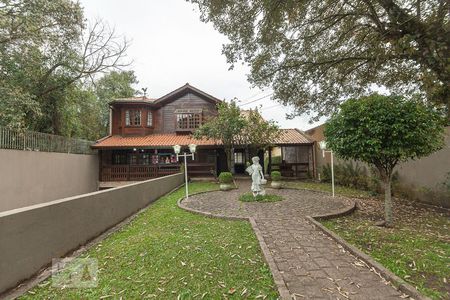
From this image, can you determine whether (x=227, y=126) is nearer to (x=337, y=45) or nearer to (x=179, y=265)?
(x=337, y=45)

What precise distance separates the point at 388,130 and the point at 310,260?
3783 millimetres

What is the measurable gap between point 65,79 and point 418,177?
20.3m

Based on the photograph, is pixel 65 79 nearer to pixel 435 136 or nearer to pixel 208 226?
pixel 208 226

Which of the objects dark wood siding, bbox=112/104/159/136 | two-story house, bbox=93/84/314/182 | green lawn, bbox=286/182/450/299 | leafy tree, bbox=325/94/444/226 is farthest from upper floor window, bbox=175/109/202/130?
leafy tree, bbox=325/94/444/226

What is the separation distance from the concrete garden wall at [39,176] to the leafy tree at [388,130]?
13.3m

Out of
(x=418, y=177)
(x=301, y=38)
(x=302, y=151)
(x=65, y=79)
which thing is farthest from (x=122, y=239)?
(x=302, y=151)

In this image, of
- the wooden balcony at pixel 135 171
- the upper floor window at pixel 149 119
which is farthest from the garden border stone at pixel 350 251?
the upper floor window at pixel 149 119

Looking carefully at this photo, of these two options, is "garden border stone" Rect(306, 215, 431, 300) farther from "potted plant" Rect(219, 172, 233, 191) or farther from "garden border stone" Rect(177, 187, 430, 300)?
"potted plant" Rect(219, 172, 233, 191)

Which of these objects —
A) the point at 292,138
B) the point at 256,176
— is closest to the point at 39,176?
the point at 256,176

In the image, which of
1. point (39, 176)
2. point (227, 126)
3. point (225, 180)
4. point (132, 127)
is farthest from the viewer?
point (132, 127)

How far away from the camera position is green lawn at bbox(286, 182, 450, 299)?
141 inches

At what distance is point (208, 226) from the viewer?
645cm

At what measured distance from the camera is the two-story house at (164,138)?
1841 centimetres

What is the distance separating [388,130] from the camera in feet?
19.2
